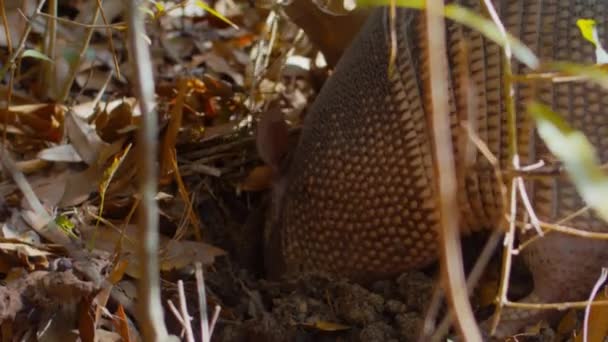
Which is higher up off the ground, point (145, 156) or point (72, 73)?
point (72, 73)

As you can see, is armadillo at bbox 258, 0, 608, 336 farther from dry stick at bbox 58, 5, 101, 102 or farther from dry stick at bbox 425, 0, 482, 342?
dry stick at bbox 425, 0, 482, 342

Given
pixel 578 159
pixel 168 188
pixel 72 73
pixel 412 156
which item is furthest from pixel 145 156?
pixel 72 73

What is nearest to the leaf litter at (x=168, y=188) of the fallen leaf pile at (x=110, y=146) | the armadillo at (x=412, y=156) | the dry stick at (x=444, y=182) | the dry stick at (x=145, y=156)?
the fallen leaf pile at (x=110, y=146)

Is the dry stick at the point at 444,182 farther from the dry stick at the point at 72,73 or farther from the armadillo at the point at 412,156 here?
the dry stick at the point at 72,73

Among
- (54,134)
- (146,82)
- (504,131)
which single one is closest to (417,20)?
(504,131)

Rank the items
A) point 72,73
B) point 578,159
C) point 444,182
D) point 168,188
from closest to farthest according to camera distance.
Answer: point 578,159, point 444,182, point 168,188, point 72,73

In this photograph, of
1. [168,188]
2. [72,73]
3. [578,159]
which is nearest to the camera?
[578,159]

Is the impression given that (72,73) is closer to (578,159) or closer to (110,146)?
(110,146)

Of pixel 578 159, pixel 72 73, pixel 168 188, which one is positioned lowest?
pixel 168 188

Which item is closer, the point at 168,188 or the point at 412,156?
the point at 412,156
